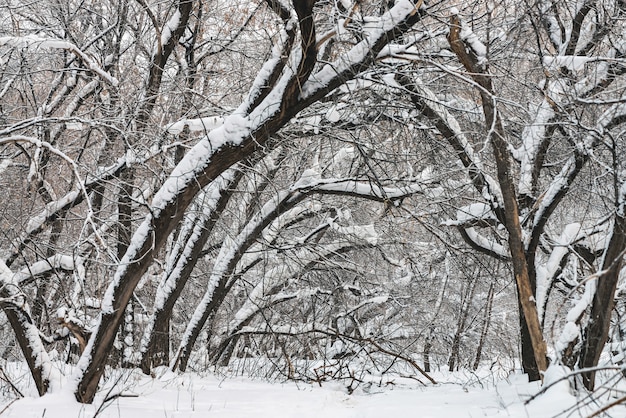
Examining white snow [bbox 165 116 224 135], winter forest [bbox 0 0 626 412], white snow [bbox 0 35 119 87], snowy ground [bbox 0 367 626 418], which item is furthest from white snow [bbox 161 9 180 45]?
snowy ground [bbox 0 367 626 418]

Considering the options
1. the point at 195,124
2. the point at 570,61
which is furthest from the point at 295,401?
the point at 570,61

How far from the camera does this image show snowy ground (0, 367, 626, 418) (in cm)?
420

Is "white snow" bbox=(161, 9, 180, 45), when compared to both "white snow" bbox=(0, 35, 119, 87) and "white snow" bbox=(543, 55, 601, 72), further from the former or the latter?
"white snow" bbox=(543, 55, 601, 72)

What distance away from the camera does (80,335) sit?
5188mm

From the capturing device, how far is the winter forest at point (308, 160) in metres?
4.64

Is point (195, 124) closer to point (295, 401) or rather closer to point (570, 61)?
point (295, 401)

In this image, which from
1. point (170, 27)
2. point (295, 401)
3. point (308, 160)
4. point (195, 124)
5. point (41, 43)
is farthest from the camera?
point (308, 160)

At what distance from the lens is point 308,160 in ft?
29.3

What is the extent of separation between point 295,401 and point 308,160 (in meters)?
4.25

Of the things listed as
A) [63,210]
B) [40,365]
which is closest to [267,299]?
[63,210]

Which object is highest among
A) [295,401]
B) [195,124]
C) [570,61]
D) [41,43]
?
[41,43]

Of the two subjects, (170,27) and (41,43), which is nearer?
(41,43)

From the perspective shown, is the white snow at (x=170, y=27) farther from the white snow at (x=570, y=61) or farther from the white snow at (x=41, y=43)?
the white snow at (x=570, y=61)

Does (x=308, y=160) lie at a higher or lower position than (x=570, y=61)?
higher
